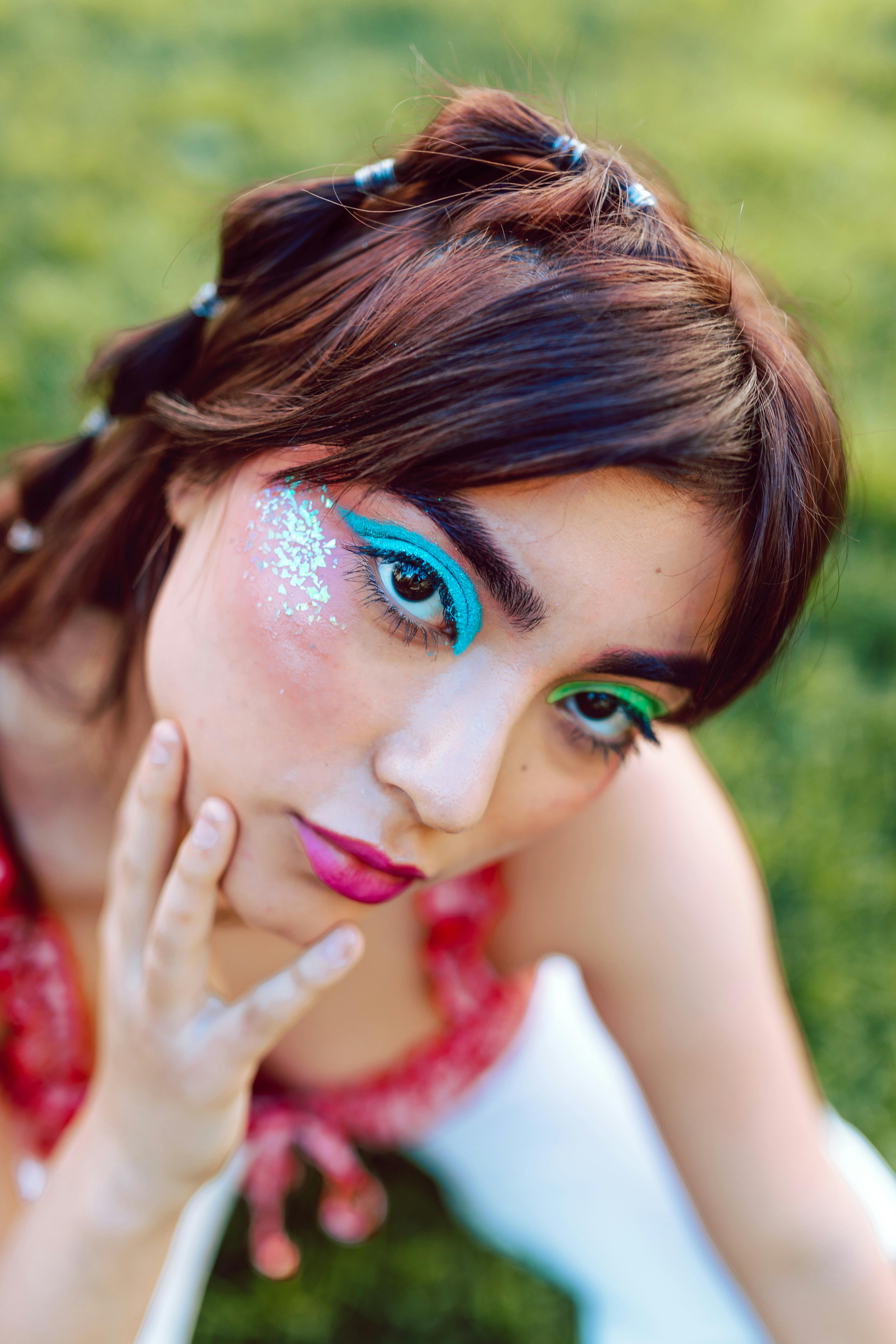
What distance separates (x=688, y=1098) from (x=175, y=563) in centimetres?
104

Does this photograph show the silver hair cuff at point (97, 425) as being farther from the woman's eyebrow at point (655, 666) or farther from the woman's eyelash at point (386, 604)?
the woman's eyebrow at point (655, 666)

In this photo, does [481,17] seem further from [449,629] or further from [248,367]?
[449,629]

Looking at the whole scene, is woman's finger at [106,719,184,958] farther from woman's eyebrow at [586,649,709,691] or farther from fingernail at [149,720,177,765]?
woman's eyebrow at [586,649,709,691]

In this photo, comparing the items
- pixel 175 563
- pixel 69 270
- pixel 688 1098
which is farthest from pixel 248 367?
pixel 69 270

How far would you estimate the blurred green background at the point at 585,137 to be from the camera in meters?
2.08

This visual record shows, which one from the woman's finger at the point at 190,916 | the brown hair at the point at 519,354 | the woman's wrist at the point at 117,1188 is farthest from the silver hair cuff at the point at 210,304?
the woman's wrist at the point at 117,1188

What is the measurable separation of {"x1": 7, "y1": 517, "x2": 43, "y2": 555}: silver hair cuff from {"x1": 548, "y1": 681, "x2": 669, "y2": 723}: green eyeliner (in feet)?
2.70

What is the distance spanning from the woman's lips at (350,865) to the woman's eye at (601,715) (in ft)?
0.72

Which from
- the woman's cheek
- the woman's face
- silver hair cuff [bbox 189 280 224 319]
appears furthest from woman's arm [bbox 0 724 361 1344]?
silver hair cuff [bbox 189 280 224 319]

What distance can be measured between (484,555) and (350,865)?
340mm

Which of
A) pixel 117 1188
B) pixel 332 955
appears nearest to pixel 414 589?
pixel 332 955

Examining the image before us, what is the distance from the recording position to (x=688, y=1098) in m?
1.56

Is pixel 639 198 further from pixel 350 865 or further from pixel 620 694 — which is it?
pixel 350 865

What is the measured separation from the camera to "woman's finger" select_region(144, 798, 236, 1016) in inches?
42.9
